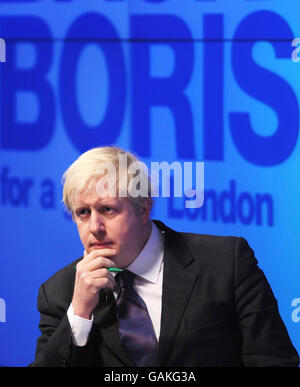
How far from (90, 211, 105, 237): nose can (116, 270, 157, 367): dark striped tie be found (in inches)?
7.8

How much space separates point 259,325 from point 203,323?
191 millimetres

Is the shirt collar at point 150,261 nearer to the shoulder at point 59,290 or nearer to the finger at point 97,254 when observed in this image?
the finger at point 97,254

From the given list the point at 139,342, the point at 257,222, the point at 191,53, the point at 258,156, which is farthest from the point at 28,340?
the point at 191,53

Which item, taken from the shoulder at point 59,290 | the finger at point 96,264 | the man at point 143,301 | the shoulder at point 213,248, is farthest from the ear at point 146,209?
the shoulder at point 59,290

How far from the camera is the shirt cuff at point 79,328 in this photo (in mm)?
1831

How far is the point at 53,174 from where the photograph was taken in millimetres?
2383

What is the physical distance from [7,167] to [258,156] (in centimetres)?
114

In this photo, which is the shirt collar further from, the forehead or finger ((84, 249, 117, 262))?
the forehead

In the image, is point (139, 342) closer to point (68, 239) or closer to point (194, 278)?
point (194, 278)

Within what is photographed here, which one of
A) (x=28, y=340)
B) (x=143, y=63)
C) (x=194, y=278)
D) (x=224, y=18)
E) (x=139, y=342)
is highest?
(x=224, y=18)

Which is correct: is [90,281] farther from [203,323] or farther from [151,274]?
[203,323]

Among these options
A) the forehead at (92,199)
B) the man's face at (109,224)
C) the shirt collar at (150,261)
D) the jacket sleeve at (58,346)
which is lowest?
the jacket sleeve at (58,346)

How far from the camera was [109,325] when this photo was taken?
1882 mm

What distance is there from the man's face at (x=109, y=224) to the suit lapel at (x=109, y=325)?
0.14m
